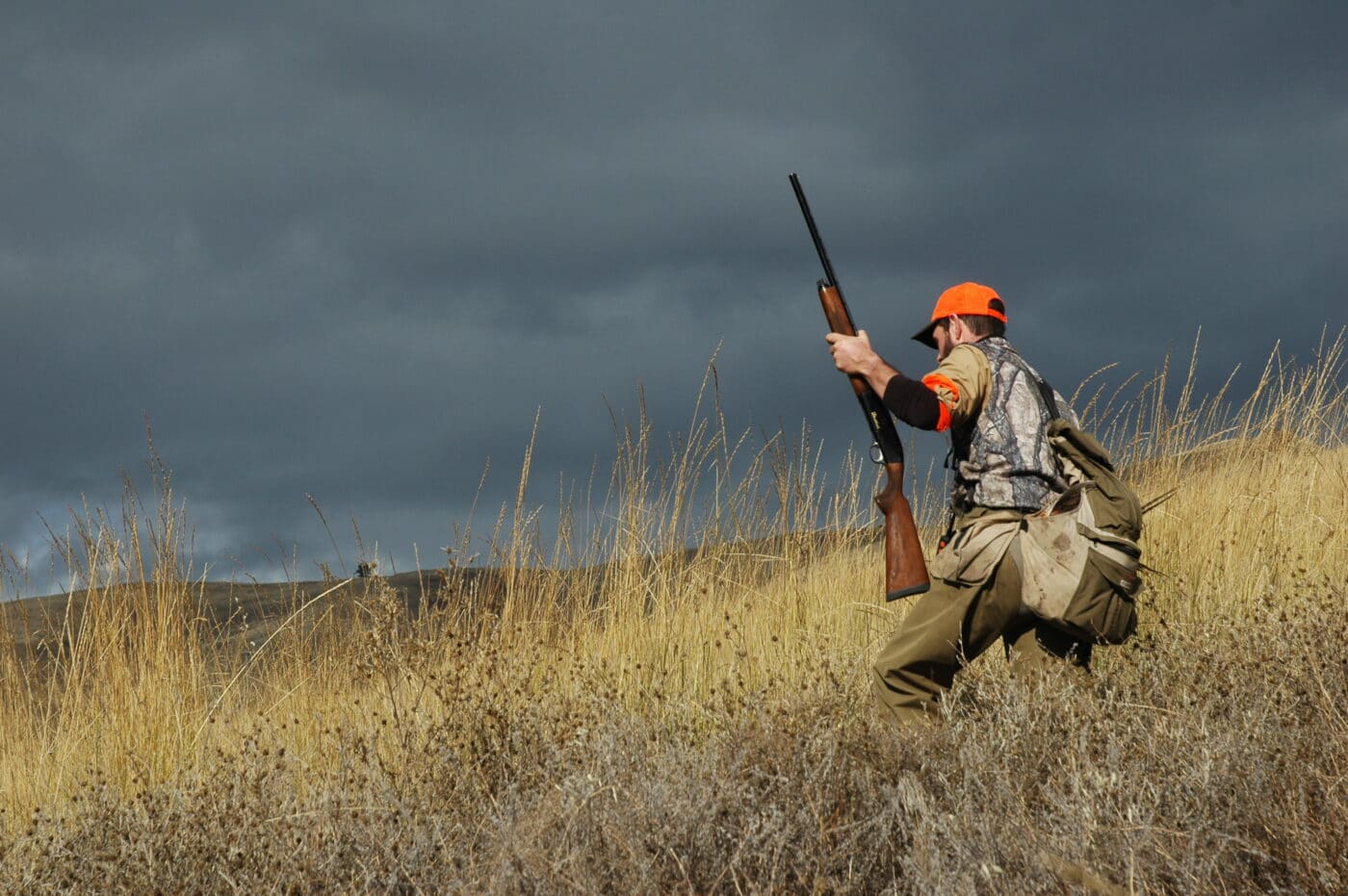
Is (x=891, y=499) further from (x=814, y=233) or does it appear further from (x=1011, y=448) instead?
(x=814, y=233)

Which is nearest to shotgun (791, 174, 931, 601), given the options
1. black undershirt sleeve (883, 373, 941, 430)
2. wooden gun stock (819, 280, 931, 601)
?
wooden gun stock (819, 280, 931, 601)

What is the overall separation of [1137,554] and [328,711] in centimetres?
417

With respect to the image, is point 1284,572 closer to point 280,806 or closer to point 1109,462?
point 1109,462

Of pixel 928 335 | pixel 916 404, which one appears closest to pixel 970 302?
pixel 928 335

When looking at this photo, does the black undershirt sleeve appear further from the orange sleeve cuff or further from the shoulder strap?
the shoulder strap

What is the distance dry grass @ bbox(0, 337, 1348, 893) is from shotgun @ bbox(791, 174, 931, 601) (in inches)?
19.7

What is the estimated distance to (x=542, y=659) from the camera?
18.6 feet

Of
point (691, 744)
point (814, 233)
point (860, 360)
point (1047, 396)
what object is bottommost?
point (691, 744)

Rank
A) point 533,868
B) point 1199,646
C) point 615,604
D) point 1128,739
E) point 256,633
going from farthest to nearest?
point 256,633
point 615,604
point 1199,646
point 1128,739
point 533,868

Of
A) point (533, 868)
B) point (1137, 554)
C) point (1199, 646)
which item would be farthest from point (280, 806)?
point (1199, 646)

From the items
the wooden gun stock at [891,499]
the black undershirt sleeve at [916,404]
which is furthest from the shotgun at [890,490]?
the black undershirt sleeve at [916,404]

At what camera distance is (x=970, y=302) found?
4.53 m

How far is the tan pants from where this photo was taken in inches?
159

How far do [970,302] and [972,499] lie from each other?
2.76ft
